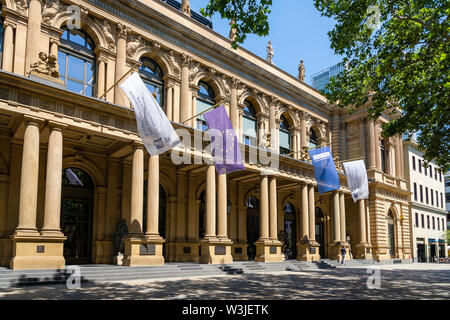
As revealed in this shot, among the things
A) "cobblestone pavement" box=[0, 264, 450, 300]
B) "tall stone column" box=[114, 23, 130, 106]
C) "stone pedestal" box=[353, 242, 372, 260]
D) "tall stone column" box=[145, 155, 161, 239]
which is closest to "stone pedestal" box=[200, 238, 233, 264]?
"tall stone column" box=[145, 155, 161, 239]

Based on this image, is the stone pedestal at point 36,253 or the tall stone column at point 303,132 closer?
the stone pedestal at point 36,253

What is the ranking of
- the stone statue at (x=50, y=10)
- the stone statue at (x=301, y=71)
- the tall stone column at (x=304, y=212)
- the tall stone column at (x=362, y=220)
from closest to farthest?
1. the stone statue at (x=50, y=10)
2. the tall stone column at (x=304, y=212)
3. the tall stone column at (x=362, y=220)
4. the stone statue at (x=301, y=71)

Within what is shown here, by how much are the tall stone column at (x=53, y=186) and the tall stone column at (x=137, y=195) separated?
3705mm

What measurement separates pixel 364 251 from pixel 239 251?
1308cm

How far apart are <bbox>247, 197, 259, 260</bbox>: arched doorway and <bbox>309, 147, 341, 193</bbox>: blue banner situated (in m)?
7.34

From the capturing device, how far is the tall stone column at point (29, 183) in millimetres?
17297

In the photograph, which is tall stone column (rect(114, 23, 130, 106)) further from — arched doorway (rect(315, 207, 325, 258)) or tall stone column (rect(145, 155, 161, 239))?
arched doorway (rect(315, 207, 325, 258))

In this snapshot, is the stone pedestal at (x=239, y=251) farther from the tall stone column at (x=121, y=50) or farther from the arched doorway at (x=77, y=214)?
the tall stone column at (x=121, y=50)

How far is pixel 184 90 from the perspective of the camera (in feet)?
87.9

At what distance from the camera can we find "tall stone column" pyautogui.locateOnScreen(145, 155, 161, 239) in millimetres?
21422

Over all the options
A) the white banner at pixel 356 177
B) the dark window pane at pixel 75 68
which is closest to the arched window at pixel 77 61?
the dark window pane at pixel 75 68

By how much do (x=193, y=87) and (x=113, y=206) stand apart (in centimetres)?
943

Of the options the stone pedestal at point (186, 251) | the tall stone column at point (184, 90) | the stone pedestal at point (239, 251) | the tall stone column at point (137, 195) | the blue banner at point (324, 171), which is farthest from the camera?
the stone pedestal at point (239, 251)
